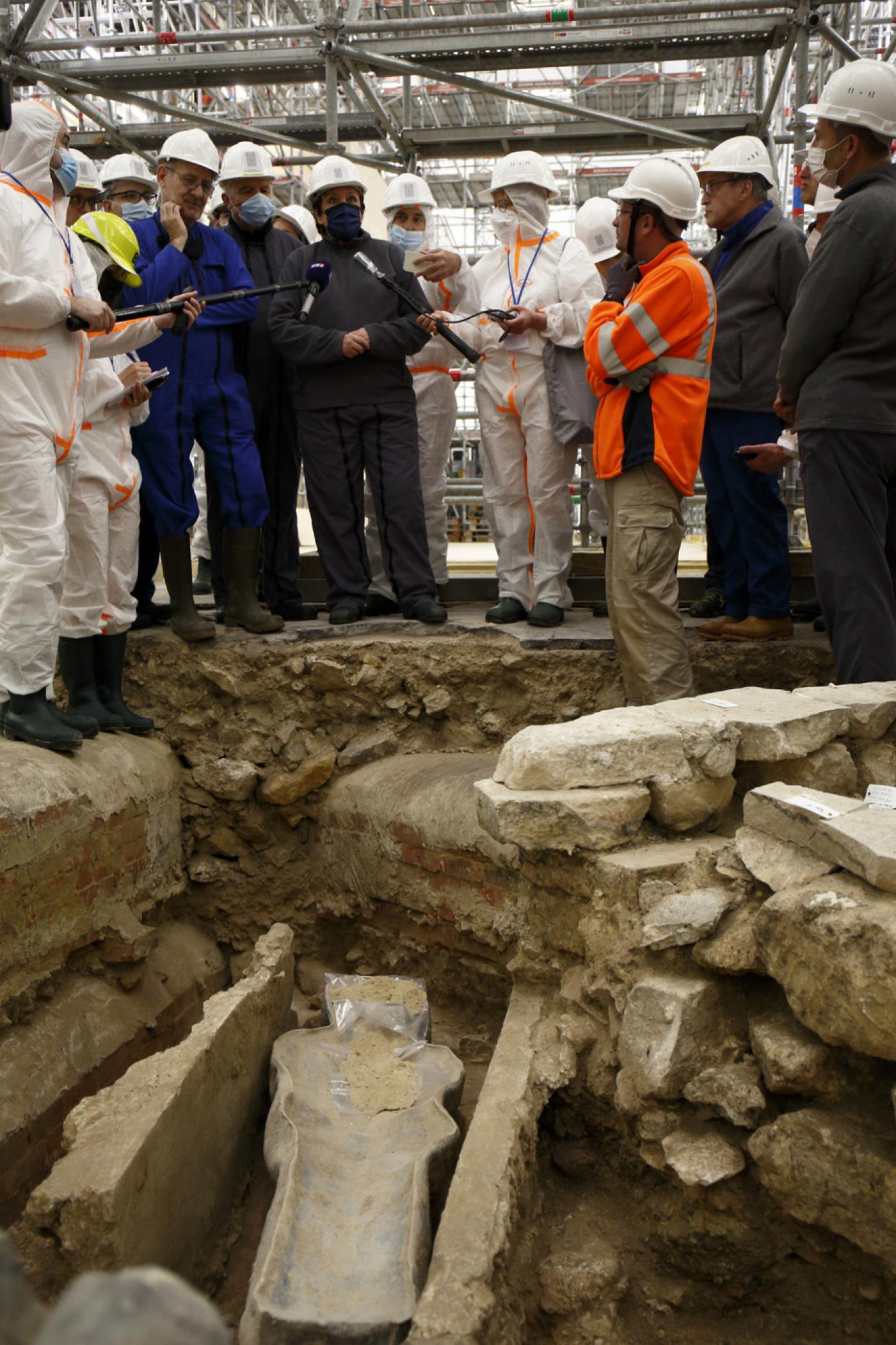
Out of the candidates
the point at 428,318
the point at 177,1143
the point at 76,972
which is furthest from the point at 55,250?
the point at 177,1143

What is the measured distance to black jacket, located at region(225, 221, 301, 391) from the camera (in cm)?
573

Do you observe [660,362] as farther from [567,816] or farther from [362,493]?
[567,816]

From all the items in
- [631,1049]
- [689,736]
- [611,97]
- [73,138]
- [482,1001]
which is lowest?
[482,1001]

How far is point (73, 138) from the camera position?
28.3 feet

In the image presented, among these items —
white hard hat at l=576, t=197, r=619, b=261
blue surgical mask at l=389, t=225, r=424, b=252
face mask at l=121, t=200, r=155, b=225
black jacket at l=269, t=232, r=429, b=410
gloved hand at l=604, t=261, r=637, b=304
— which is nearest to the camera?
gloved hand at l=604, t=261, r=637, b=304

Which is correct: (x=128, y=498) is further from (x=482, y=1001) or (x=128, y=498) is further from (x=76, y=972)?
(x=482, y=1001)

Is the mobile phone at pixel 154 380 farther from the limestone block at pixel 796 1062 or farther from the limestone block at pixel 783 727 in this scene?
the limestone block at pixel 796 1062

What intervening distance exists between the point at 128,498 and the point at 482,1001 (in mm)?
2609

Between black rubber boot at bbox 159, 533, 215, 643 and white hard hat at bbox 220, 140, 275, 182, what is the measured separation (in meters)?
1.89

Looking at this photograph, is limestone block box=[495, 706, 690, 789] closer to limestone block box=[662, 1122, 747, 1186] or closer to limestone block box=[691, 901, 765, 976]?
limestone block box=[691, 901, 765, 976]

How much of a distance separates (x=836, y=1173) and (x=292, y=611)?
13.3ft

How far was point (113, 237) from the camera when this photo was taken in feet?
15.7

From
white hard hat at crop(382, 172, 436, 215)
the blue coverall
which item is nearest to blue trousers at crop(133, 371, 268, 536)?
the blue coverall

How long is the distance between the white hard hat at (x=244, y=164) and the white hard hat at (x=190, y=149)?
1.94 ft
